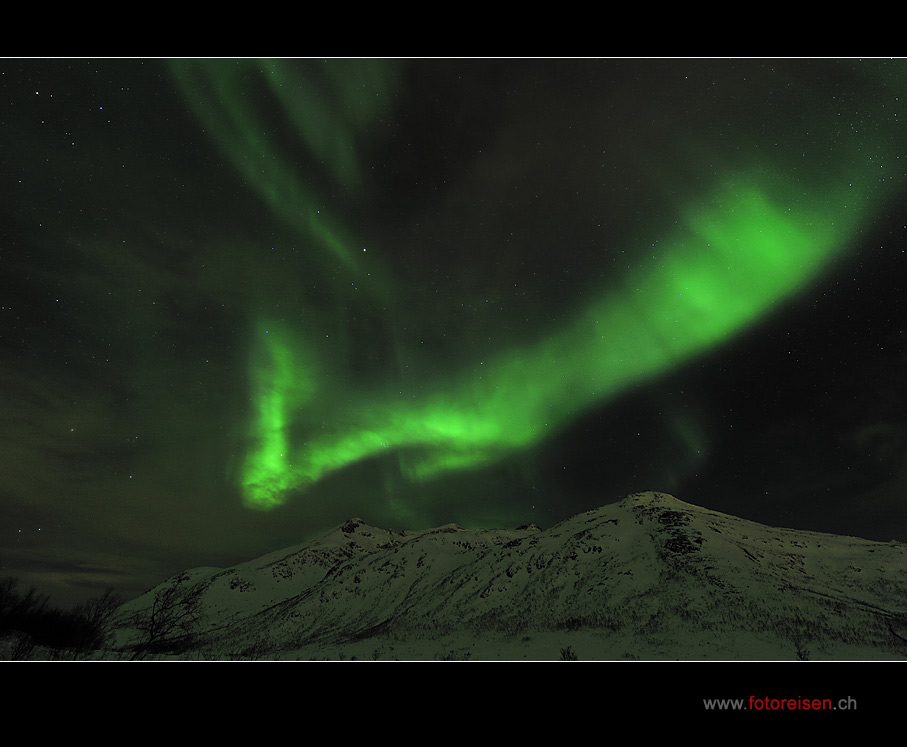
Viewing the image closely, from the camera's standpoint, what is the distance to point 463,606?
63.7 meters

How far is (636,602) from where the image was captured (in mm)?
44750

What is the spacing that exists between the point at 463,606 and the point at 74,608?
146 feet

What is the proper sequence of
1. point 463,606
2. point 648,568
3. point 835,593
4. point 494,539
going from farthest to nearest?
1. point 494,539
2. point 463,606
3. point 648,568
4. point 835,593

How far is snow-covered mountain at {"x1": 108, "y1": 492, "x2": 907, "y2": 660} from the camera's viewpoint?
1332 inches

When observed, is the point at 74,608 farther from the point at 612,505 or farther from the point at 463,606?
the point at 612,505

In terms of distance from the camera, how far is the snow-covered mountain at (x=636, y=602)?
111ft

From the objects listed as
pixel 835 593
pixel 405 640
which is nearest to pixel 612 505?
pixel 835 593
